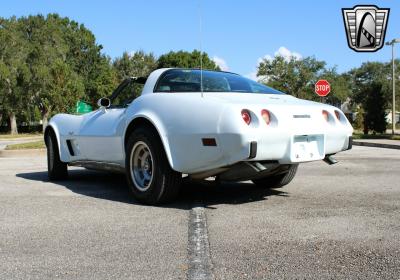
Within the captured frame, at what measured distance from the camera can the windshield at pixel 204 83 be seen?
5367 mm

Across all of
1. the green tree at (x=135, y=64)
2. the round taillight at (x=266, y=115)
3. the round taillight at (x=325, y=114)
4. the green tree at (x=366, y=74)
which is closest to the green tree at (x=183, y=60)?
the green tree at (x=135, y=64)

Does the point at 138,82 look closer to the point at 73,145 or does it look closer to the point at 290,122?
the point at 73,145

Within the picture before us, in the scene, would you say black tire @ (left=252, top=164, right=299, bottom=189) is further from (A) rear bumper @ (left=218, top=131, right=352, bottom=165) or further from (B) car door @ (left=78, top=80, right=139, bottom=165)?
(B) car door @ (left=78, top=80, right=139, bottom=165)

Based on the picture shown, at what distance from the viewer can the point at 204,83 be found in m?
5.44

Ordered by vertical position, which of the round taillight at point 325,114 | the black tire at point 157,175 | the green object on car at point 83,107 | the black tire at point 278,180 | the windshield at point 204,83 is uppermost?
the windshield at point 204,83

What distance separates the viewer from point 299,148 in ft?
15.7

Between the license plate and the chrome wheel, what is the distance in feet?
4.97

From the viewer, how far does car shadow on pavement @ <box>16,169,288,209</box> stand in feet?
18.1

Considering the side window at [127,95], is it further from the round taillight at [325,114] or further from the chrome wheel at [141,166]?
the round taillight at [325,114]

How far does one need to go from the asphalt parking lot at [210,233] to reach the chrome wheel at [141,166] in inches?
9.9

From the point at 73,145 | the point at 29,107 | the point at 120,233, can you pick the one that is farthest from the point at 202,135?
the point at 29,107

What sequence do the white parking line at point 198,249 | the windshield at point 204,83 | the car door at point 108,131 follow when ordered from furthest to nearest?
the car door at point 108,131, the windshield at point 204,83, the white parking line at point 198,249

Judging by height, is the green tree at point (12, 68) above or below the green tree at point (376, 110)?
above

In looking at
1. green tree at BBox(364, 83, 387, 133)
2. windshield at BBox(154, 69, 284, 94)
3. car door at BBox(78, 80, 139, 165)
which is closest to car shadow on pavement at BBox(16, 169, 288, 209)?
car door at BBox(78, 80, 139, 165)
